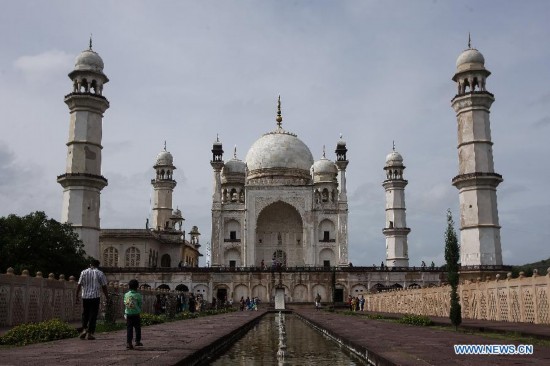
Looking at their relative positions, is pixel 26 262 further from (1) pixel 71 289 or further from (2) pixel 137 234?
(2) pixel 137 234

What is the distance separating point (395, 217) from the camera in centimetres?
4638

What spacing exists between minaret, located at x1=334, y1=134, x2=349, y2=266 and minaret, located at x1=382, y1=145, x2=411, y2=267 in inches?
193

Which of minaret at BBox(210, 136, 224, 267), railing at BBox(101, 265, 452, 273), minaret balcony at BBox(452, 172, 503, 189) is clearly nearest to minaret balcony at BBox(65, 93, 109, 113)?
railing at BBox(101, 265, 452, 273)

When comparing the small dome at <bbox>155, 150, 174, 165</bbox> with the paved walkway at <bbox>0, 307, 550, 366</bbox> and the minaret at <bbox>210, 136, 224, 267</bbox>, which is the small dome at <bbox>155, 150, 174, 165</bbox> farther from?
the paved walkway at <bbox>0, 307, 550, 366</bbox>

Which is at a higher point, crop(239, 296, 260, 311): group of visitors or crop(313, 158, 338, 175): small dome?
crop(313, 158, 338, 175): small dome

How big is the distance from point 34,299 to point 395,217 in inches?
1419

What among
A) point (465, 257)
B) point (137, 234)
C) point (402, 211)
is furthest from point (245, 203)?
point (465, 257)

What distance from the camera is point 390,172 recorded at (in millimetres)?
48312

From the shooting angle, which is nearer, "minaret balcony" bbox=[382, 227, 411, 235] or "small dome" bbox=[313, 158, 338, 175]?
"minaret balcony" bbox=[382, 227, 411, 235]

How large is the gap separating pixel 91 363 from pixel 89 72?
31.1 metres

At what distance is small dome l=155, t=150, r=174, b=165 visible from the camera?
1955 inches

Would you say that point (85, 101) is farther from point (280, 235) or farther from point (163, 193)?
point (280, 235)

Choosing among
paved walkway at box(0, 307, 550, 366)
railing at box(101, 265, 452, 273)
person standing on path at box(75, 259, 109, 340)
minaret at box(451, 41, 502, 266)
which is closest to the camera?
paved walkway at box(0, 307, 550, 366)

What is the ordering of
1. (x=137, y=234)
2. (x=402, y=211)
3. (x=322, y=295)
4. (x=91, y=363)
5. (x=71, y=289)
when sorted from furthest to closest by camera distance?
1. (x=402, y=211)
2. (x=137, y=234)
3. (x=322, y=295)
4. (x=71, y=289)
5. (x=91, y=363)
